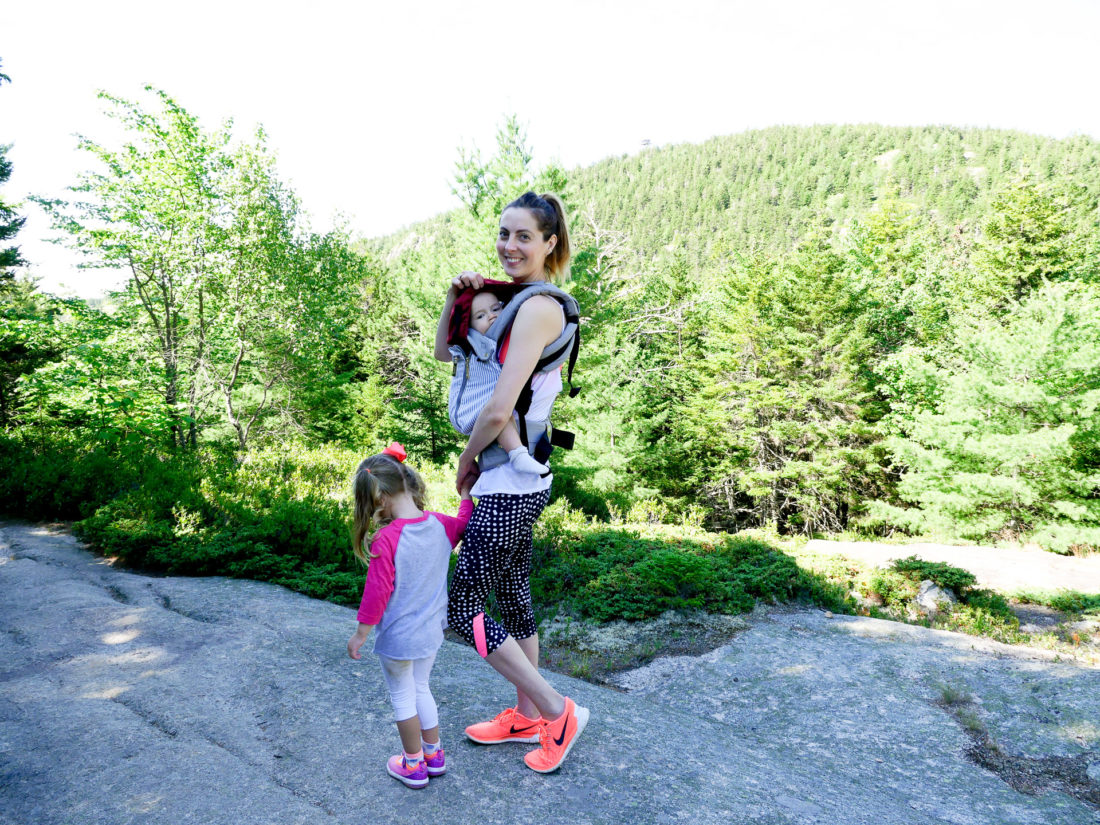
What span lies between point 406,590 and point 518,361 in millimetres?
894

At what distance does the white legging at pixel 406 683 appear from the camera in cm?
217

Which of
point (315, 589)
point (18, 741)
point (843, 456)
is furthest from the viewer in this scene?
point (843, 456)

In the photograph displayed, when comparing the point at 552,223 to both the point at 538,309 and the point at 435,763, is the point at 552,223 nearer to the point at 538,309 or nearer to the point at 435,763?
the point at 538,309

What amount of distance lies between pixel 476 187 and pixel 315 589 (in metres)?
12.3

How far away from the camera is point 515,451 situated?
2111mm

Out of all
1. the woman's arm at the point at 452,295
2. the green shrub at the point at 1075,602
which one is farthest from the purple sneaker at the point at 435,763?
the green shrub at the point at 1075,602

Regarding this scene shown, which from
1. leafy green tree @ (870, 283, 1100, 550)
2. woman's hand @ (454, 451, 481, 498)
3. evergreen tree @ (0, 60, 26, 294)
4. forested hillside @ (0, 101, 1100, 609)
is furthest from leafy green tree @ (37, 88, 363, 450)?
leafy green tree @ (870, 283, 1100, 550)

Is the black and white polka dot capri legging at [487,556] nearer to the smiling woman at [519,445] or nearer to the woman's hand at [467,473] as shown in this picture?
the smiling woman at [519,445]

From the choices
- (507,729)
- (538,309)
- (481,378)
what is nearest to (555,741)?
(507,729)

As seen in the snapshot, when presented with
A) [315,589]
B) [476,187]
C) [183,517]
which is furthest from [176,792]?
[476,187]

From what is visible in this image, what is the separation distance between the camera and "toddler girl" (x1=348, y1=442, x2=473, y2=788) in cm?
213

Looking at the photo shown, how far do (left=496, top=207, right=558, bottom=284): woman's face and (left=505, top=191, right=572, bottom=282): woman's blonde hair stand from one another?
0.9 inches

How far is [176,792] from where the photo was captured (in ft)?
7.13

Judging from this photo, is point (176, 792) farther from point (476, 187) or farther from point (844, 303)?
point (844, 303)
